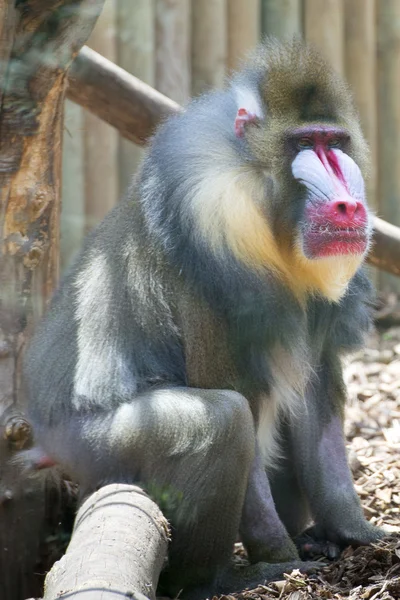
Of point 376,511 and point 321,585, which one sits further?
point 376,511

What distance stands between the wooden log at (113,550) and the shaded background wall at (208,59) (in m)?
3.75

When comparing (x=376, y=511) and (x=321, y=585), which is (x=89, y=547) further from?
(x=376, y=511)

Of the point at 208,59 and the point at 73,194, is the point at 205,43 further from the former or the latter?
the point at 73,194

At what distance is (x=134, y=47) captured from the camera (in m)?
7.68

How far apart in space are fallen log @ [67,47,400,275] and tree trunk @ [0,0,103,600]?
0.77m

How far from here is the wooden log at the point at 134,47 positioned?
24.8 feet

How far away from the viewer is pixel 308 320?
14.0 feet

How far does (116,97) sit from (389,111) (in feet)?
14.6

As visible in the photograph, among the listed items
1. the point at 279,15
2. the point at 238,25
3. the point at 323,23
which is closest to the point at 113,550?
the point at 238,25

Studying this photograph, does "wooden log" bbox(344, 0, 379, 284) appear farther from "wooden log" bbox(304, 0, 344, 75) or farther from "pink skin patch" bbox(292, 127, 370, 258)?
"pink skin patch" bbox(292, 127, 370, 258)

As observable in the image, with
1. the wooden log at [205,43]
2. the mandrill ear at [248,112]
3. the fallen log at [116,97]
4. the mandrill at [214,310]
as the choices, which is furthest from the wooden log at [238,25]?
the mandrill ear at [248,112]

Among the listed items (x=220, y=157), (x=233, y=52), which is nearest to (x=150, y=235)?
(x=220, y=157)

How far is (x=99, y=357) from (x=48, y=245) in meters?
0.60

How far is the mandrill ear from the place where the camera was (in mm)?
4051
